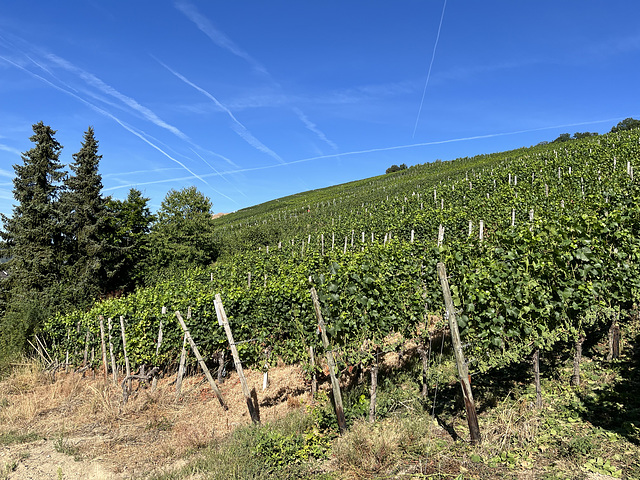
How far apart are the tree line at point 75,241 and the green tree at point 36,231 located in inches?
1.8

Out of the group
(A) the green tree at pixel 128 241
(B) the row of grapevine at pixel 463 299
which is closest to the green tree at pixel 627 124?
(B) the row of grapevine at pixel 463 299

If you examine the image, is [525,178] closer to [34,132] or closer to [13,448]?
[13,448]

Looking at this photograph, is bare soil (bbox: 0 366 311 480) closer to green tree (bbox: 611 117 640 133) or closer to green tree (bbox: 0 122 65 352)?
green tree (bbox: 0 122 65 352)

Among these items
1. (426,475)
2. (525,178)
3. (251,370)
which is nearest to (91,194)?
(251,370)

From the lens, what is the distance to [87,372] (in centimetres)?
1224

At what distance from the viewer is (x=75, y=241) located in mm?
22328

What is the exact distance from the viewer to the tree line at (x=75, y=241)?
2020 centimetres

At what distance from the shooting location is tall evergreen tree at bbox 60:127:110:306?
21.5m

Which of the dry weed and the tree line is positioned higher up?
the tree line

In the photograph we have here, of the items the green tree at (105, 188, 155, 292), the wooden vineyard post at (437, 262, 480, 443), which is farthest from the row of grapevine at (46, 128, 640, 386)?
the green tree at (105, 188, 155, 292)

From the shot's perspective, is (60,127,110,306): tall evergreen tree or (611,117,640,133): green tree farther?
Result: (611,117,640,133): green tree

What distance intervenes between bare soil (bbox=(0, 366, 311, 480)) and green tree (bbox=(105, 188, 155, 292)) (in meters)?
15.3

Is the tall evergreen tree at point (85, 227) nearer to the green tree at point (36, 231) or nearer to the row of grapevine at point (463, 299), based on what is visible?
the green tree at point (36, 231)

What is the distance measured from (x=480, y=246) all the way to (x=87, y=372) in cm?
1346
